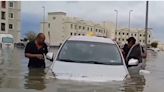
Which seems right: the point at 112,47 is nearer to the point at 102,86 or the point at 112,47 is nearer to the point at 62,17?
the point at 102,86

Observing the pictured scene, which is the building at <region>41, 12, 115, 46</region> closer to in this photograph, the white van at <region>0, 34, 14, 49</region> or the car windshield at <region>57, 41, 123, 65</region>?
the white van at <region>0, 34, 14, 49</region>

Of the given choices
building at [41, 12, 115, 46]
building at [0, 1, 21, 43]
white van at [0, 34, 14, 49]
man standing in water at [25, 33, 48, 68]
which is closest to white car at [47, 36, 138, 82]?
man standing in water at [25, 33, 48, 68]

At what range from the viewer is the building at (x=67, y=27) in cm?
12838

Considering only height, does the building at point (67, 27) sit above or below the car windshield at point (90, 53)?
below

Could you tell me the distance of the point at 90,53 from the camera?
417 inches

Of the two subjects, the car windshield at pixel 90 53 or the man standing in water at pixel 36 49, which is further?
the man standing in water at pixel 36 49

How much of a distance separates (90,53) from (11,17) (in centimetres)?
9690

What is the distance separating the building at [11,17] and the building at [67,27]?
20575 mm

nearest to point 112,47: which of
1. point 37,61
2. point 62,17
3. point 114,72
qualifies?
point 114,72

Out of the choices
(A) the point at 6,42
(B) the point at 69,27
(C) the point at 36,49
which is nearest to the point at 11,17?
(B) the point at 69,27

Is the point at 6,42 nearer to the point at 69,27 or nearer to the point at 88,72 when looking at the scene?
the point at 88,72

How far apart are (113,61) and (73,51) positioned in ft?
3.34

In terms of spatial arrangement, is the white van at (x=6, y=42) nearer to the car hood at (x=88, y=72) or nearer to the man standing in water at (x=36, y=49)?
the man standing in water at (x=36, y=49)

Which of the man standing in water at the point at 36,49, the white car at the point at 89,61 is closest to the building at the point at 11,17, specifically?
the man standing in water at the point at 36,49
